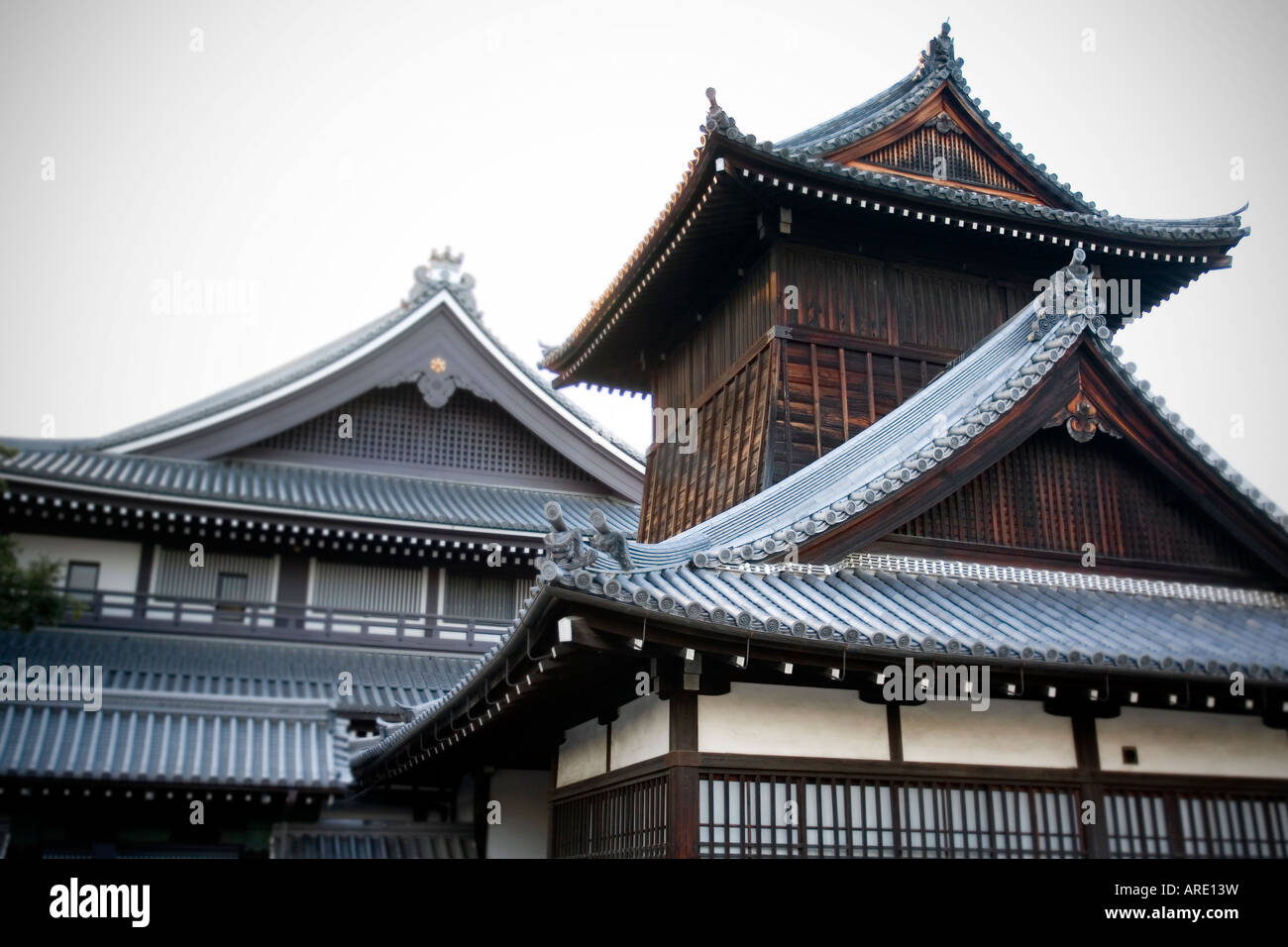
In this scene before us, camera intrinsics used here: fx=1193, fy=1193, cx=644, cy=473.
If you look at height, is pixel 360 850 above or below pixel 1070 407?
below

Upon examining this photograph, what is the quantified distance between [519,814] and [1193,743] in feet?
28.7

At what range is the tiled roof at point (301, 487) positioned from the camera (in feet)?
65.5

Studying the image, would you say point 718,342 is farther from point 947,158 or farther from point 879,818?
point 879,818

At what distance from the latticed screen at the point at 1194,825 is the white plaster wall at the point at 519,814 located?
7.92 meters

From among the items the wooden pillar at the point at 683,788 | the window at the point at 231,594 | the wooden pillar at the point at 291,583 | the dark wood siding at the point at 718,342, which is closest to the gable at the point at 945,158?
the dark wood siding at the point at 718,342

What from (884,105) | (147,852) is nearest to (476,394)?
(884,105)

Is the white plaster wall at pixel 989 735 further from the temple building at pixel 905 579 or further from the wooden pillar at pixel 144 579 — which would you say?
the wooden pillar at pixel 144 579

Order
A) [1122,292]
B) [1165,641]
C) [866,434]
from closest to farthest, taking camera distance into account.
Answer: [1165,641], [866,434], [1122,292]

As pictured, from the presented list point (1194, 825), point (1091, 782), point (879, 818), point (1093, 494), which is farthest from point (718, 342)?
point (1194, 825)

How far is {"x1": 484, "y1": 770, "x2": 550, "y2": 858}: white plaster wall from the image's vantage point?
639 inches

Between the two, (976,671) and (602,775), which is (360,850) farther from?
(976,671)

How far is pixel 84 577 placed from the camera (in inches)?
812

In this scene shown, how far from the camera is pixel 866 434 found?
49.2ft
